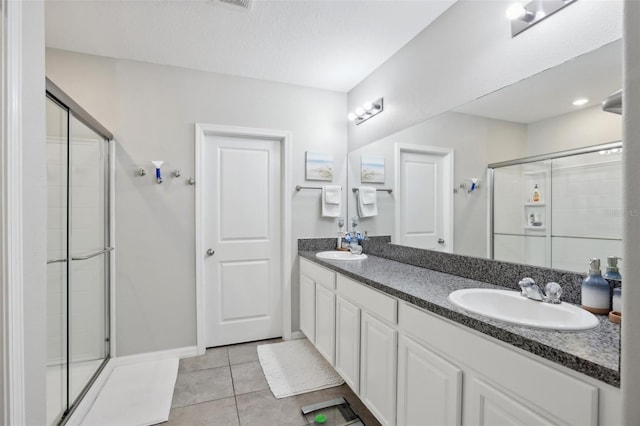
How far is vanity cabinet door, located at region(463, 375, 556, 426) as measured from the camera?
859 millimetres

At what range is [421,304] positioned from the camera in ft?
4.18

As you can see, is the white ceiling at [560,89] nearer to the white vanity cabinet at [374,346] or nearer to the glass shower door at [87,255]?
the white vanity cabinet at [374,346]

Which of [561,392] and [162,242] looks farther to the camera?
[162,242]

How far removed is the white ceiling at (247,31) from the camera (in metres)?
1.87

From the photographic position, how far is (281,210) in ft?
9.72

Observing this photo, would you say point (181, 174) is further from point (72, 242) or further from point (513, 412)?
point (513, 412)

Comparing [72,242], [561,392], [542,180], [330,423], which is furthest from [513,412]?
[72,242]

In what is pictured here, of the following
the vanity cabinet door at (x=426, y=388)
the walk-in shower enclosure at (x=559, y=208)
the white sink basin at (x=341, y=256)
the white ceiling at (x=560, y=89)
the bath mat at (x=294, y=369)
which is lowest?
the bath mat at (x=294, y=369)

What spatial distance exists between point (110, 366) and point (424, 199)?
271 cm

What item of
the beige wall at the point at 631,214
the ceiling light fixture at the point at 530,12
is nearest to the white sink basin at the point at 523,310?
the beige wall at the point at 631,214

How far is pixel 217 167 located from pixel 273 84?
95 cm

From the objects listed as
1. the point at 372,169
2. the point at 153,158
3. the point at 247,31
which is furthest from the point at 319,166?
the point at 153,158

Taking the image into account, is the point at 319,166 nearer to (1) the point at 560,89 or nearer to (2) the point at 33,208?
(1) the point at 560,89

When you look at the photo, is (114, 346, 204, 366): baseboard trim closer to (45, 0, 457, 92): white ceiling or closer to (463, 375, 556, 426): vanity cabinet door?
(463, 375, 556, 426): vanity cabinet door
